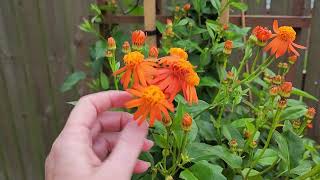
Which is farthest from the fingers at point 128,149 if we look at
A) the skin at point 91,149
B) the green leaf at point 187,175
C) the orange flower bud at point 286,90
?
the orange flower bud at point 286,90

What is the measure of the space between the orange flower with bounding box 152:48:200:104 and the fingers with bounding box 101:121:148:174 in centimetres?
8

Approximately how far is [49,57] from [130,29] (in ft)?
1.67

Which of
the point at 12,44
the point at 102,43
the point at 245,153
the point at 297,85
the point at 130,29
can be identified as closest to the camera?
the point at 245,153

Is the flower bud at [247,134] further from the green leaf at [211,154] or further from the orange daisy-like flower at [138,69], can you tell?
the orange daisy-like flower at [138,69]

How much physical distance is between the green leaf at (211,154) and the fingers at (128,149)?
0.55ft

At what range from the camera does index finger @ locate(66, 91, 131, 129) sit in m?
0.62

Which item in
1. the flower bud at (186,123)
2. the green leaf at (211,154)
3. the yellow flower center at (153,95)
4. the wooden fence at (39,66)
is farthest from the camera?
the wooden fence at (39,66)

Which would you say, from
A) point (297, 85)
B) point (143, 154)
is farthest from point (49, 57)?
point (143, 154)

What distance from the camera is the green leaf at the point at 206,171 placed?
701 millimetres

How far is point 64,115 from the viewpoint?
2021 millimetres

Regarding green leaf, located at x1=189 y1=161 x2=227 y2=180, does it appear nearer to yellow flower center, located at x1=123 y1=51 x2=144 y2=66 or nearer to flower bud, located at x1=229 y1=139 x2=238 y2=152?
flower bud, located at x1=229 y1=139 x2=238 y2=152

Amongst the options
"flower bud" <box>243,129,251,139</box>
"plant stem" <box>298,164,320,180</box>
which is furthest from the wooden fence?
"plant stem" <box>298,164,320,180</box>

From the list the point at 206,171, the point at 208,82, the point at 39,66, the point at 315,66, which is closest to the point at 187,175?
the point at 206,171

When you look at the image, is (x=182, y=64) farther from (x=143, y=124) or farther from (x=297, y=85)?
(x=297, y=85)
